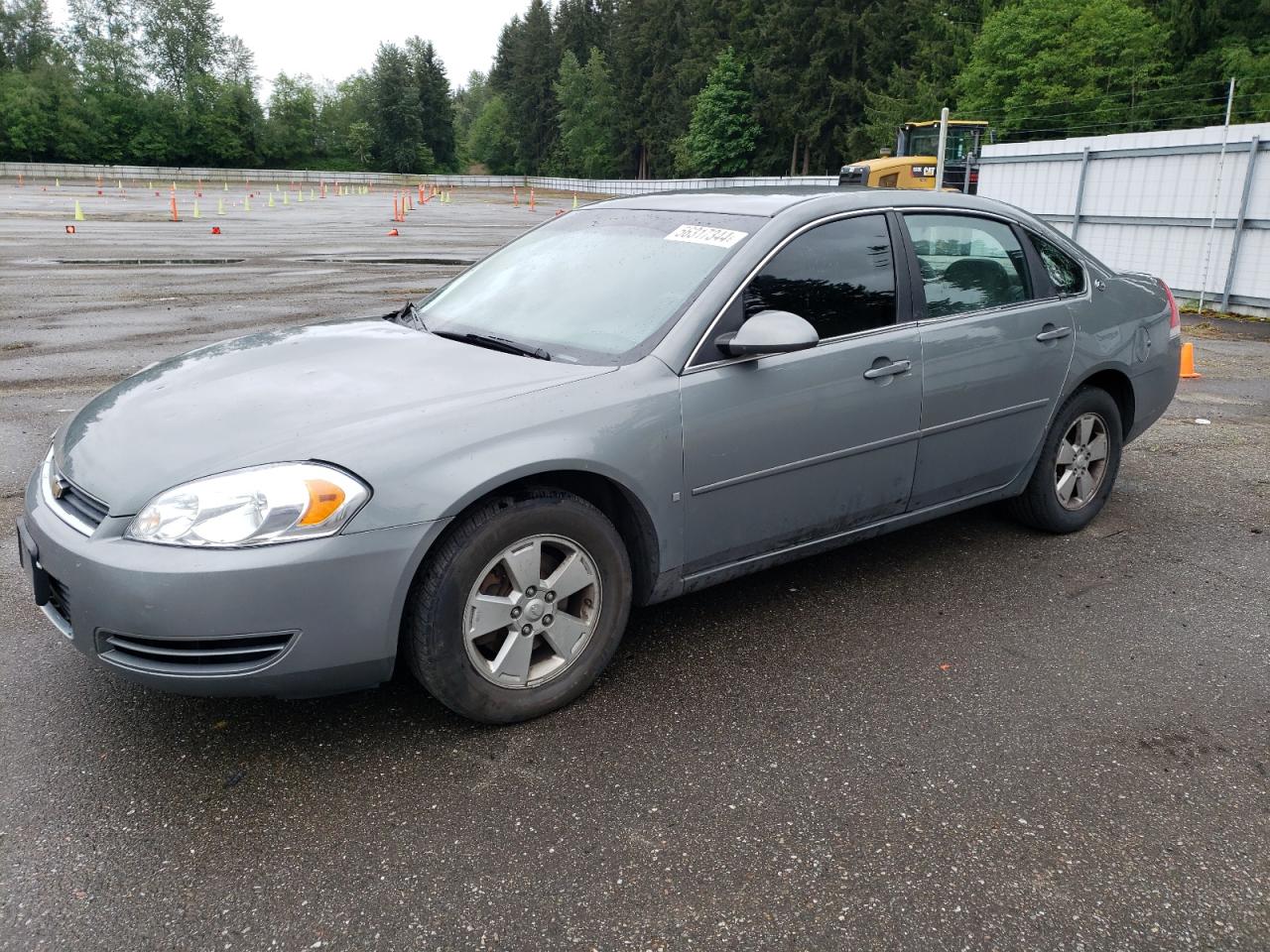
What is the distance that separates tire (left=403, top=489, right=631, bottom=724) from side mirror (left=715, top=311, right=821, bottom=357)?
2.38 ft

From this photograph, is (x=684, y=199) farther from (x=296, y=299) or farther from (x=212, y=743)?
(x=296, y=299)

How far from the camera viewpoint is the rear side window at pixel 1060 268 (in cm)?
448

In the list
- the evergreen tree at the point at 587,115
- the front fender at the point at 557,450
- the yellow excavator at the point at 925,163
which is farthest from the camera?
the evergreen tree at the point at 587,115

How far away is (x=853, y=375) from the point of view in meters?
3.62

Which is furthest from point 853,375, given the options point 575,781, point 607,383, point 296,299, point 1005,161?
point 1005,161

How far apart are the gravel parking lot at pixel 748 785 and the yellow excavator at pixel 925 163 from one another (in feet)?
63.6

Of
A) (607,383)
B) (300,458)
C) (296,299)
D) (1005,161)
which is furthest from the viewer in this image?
(1005,161)

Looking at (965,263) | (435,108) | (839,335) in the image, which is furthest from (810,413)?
(435,108)

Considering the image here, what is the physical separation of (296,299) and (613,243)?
952 cm

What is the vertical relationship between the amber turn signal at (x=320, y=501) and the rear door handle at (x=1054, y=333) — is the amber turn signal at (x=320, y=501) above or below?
below

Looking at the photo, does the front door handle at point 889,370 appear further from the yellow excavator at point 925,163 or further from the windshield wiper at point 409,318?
the yellow excavator at point 925,163

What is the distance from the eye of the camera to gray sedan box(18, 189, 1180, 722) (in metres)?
2.61

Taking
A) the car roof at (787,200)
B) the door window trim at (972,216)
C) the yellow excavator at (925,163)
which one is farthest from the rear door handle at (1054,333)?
the yellow excavator at (925,163)

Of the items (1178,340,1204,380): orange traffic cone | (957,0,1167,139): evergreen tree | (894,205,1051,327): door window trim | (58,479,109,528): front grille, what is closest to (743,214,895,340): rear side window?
(894,205,1051,327): door window trim
